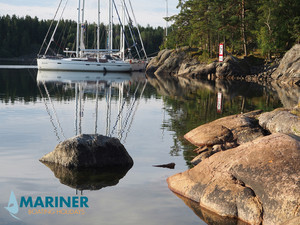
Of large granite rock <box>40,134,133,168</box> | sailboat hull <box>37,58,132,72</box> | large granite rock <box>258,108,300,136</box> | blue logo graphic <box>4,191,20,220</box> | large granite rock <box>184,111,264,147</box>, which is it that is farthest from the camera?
sailboat hull <box>37,58,132,72</box>

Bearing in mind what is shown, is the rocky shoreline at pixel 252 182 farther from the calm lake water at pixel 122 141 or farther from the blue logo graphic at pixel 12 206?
the blue logo graphic at pixel 12 206

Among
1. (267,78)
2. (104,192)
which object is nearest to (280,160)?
(104,192)

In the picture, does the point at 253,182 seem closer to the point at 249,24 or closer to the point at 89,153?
the point at 89,153

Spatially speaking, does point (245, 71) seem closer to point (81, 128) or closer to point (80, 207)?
point (81, 128)

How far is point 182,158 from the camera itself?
12430 mm

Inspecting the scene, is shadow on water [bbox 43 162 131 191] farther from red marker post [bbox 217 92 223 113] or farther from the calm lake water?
red marker post [bbox 217 92 223 113]

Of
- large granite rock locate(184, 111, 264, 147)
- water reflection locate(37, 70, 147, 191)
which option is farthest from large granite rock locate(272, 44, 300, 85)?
large granite rock locate(184, 111, 264, 147)

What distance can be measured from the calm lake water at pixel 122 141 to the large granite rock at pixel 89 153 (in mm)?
410

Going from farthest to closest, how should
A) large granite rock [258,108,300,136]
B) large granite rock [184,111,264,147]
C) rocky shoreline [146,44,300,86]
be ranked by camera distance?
1. rocky shoreline [146,44,300,86]
2. large granite rock [184,111,264,147]
3. large granite rock [258,108,300,136]

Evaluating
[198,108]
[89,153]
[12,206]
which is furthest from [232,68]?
[12,206]

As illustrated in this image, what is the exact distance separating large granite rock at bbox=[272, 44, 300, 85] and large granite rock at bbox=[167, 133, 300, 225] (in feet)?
130

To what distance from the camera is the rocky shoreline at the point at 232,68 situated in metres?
48.5

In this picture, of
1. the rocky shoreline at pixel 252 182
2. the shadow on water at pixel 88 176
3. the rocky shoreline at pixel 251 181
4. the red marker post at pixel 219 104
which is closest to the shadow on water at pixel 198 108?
the red marker post at pixel 219 104

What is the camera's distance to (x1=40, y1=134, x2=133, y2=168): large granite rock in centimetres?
1099
